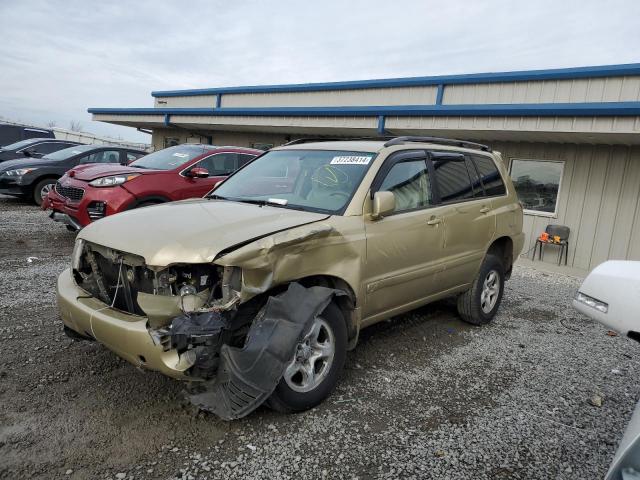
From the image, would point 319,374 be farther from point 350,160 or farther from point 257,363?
point 350,160

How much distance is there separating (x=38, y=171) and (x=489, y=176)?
32.7 ft

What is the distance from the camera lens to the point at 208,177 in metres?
7.73

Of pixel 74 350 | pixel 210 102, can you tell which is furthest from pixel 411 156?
Answer: pixel 210 102

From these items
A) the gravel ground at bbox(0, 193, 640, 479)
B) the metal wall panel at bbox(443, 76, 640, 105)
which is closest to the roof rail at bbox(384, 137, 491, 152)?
the gravel ground at bbox(0, 193, 640, 479)

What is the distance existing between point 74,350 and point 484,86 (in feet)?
34.6

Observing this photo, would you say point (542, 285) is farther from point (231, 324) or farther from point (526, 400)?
point (231, 324)

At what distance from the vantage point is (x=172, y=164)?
7562mm

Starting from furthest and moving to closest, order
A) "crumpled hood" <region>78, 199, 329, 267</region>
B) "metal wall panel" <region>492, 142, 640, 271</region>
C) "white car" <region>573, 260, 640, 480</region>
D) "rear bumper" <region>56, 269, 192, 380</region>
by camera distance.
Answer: "metal wall panel" <region>492, 142, 640, 271</region>, "crumpled hood" <region>78, 199, 329, 267</region>, "rear bumper" <region>56, 269, 192, 380</region>, "white car" <region>573, 260, 640, 480</region>

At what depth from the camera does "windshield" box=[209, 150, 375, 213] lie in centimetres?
359

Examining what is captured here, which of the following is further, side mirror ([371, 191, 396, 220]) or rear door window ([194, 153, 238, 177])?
rear door window ([194, 153, 238, 177])

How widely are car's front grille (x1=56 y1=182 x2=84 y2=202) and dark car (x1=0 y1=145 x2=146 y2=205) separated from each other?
2.96m

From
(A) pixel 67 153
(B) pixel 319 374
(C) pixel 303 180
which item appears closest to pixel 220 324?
(B) pixel 319 374

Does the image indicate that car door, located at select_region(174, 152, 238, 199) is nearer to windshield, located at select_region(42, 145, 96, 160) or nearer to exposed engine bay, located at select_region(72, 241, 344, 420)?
exposed engine bay, located at select_region(72, 241, 344, 420)

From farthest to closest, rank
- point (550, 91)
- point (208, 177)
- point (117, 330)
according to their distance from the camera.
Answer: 1. point (550, 91)
2. point (208, 177)
3. point (117, 330)
